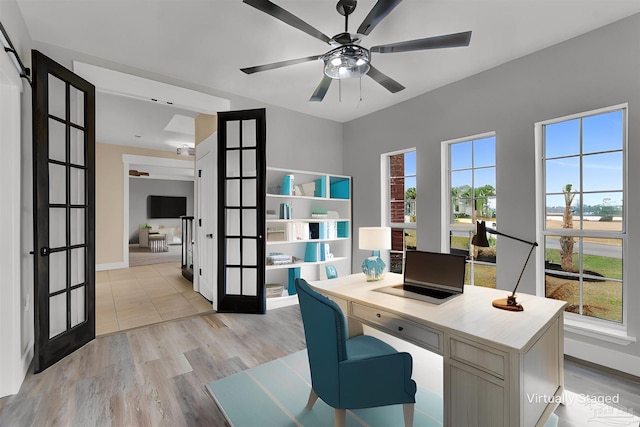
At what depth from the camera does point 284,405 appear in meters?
1.95

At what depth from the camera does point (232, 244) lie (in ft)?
12.3

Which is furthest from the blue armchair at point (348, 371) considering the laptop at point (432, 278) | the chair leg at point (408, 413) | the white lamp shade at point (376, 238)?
the white lamp shade at point (376, 238)

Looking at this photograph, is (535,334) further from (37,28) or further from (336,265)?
(37,28)

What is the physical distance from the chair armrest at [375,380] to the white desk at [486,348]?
0.19m

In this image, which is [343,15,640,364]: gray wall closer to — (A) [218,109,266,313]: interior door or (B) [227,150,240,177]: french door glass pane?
(A) [218,109,266,313]: interior door

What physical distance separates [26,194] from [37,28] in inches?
55.2

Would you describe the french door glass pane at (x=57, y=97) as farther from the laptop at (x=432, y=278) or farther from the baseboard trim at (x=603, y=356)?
the baseboard trim at (x=603, y=356)

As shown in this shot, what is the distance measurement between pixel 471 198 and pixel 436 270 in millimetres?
1810

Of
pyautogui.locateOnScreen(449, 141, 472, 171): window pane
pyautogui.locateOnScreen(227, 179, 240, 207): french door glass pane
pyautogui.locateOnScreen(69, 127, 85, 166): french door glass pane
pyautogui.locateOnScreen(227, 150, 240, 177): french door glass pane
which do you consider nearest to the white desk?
pyautogui.locateOnScreen(449, 141, 472, 171): window pane

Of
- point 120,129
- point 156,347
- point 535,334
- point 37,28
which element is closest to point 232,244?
point 156,347

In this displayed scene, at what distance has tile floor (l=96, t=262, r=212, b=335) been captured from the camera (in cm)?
345

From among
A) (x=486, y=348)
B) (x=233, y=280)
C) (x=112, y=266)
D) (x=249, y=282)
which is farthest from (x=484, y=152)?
(x=112, y=266)

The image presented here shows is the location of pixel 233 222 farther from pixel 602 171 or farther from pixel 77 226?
pixel 602 171

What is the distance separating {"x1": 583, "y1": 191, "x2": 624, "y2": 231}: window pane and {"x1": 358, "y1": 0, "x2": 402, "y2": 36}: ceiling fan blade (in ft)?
8.06
